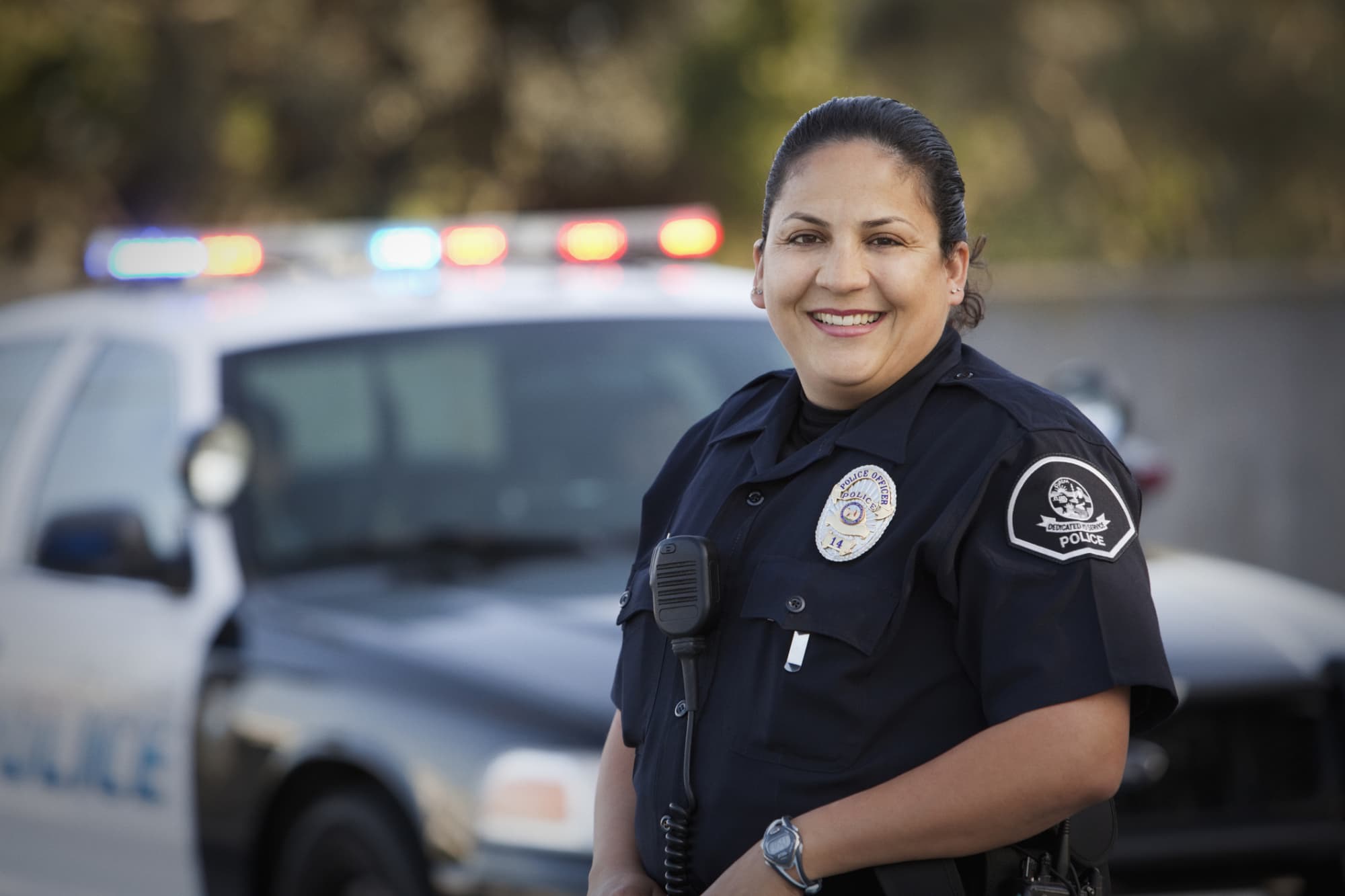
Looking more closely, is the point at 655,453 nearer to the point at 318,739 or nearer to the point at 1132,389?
the point at 318,739

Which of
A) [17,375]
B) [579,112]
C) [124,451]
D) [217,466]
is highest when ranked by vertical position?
[579,112]

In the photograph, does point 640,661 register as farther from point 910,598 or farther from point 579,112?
point 579,112

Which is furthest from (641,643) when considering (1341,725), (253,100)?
(253,100)

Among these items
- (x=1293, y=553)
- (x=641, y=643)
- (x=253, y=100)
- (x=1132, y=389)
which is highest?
(x=253, y=100)

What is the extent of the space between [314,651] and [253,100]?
18705 millimetres

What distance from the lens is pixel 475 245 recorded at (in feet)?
17.4

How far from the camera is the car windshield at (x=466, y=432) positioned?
169 inches

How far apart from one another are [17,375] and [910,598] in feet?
12.7

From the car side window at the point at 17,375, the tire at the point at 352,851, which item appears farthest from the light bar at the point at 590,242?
the tire at the point at 352,851

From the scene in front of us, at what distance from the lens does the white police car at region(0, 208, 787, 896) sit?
11.8 feet

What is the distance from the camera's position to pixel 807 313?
2.04m

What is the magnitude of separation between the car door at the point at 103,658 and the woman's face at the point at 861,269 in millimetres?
2440

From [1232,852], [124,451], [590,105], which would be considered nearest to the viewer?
[1232,852]

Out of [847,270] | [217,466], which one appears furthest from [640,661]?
[217,466]
